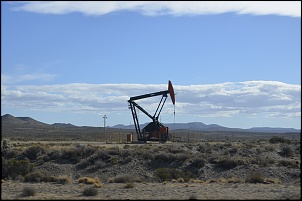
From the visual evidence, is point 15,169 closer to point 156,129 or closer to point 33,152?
point 33,152

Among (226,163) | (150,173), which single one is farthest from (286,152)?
(150,173)

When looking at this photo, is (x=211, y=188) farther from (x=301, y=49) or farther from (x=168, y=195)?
(x=301, y=49)

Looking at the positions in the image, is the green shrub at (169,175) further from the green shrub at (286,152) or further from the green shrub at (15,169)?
the green shrub at (286,152)

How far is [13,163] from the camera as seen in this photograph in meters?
39.4

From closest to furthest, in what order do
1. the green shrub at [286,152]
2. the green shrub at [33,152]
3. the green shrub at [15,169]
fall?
the green shrub at [15,169]
the green shrub at [33,152]
the green shrub at [286,152]

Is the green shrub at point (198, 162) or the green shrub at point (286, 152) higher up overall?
the green shrub at point (286, 152)

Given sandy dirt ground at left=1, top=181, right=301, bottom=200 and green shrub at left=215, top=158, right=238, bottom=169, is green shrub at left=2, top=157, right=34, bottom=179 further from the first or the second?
green shrub at left=215, top=158, right=238, bottom=169

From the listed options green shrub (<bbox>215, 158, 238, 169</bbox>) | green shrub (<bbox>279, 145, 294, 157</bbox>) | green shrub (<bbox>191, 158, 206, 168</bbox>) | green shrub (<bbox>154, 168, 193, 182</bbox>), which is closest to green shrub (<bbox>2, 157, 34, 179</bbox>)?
green shrub (<bbox>154, 168, 193, 182</bbox>)

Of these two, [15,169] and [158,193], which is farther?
[15,169]

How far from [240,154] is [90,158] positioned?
1439 centimetres

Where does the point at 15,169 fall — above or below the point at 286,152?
below

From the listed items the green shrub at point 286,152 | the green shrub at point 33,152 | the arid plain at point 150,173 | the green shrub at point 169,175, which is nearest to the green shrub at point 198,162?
the arid plain at point 150,173

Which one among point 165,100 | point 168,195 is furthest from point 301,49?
point 165,100

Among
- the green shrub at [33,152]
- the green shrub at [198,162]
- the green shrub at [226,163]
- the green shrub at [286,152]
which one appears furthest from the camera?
the green shrub at [286,152]
